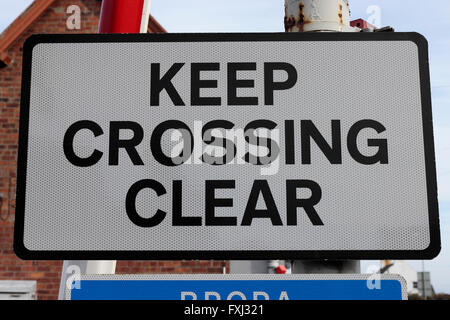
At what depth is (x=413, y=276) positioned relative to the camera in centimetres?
6481

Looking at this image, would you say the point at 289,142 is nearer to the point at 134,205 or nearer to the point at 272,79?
the point at 272,79

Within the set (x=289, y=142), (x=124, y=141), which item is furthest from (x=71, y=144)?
(x=289, y=142)

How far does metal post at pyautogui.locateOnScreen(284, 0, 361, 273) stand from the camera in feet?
5.27

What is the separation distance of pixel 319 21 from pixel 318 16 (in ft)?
0.08

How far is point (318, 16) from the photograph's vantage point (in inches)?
66.7

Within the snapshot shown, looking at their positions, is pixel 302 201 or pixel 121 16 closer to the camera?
pixel 302 201

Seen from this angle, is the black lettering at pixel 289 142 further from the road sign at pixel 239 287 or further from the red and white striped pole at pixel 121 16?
the red and white striped pole at pixel 121 16

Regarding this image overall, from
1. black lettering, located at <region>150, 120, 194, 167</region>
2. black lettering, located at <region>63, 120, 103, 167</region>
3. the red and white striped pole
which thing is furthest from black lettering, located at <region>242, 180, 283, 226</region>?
the red and white striped pole

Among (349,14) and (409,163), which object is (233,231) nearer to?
(409,163)

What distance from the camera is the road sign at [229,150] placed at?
57.1 inches

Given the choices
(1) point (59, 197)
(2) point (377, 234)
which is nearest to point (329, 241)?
(2) point (377, 234)

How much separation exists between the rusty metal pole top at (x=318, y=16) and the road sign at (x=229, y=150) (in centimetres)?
16

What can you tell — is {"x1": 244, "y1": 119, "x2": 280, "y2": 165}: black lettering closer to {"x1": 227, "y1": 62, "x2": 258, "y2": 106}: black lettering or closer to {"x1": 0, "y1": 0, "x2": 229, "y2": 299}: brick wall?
{"x1": 227, "y1": 62, "x2": 258, "y2": 106}: black lettering

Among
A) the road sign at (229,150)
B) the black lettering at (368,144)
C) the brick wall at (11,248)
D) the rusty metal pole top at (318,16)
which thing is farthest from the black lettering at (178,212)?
the brick wall at (11,248)
